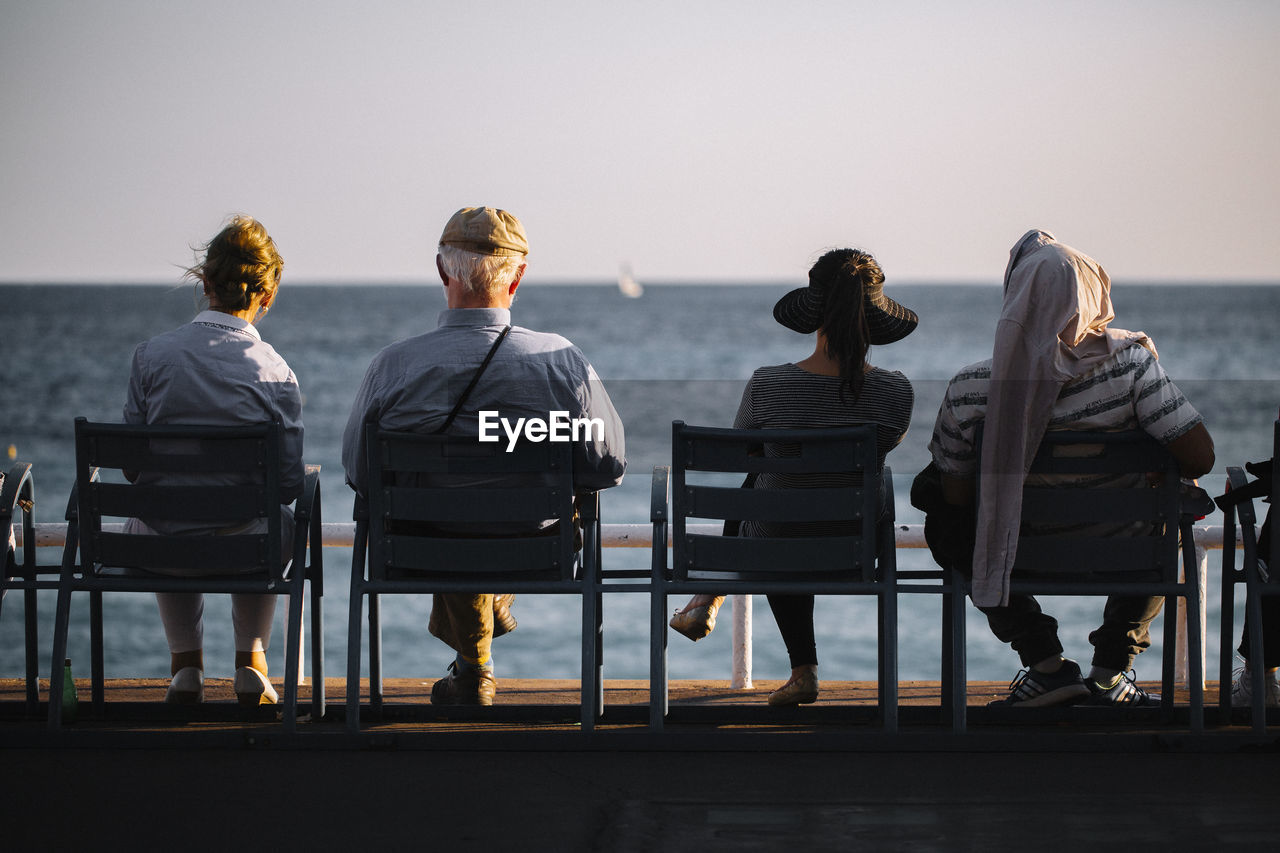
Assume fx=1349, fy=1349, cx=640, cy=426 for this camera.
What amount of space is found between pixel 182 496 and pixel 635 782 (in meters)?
1.38

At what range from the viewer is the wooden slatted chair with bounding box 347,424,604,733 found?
346cm

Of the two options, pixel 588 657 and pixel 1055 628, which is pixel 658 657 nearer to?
pixel 588 657

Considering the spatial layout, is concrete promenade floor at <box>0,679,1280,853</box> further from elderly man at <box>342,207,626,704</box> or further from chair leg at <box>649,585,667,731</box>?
elderly man at <box>342,207,626,704</box>

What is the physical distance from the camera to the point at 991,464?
136 inches

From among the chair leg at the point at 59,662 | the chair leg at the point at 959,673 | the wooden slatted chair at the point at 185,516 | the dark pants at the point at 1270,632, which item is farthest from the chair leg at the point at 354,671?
the dark pants at the point at 1270,632

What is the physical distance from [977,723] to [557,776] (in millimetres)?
1199

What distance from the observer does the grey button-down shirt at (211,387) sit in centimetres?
365

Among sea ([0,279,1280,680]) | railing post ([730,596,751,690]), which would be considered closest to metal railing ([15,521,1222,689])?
railing post ([730,596,751,690])

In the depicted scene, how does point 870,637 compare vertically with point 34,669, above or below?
below

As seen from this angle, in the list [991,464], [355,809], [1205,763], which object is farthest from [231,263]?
[1205,763]

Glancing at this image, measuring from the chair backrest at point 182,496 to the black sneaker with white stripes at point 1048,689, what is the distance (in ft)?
6.66

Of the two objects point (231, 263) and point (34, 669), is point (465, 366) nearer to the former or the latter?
point (231, 263)

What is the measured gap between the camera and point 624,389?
11.1 meters

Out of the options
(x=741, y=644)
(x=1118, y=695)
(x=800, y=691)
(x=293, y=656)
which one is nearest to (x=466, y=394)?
(x=293, y=656)
